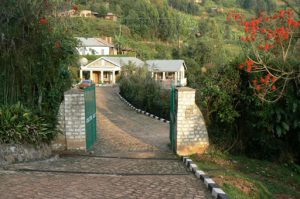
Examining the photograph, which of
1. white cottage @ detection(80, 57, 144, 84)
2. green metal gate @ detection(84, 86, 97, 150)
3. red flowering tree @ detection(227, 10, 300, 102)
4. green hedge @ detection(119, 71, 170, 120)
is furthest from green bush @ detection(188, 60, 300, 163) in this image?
white cottage @ detection(80, 57, 144, 84)

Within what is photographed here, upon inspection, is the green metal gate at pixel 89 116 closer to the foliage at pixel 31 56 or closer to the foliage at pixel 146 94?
the foliage at pixel 31 56

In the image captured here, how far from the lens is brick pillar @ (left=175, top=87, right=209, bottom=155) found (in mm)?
9383

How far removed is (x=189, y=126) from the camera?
374 inches

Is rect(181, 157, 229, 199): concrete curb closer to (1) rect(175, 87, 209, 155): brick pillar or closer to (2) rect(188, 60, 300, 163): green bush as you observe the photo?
(1) rect(175, 87, 209, 155): brick pillar

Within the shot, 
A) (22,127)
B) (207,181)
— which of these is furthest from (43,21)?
(207,181)

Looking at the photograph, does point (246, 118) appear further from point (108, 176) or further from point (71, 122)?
point (71, 122)

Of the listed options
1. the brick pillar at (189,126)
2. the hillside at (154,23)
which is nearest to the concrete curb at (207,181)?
the brick pillar at (189,126)

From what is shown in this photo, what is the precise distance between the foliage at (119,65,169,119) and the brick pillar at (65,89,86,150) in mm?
9807

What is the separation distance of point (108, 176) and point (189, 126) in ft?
9.63

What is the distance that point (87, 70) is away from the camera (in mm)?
59188

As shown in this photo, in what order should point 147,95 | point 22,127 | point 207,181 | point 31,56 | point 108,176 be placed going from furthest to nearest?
point 147,95 → point 31,56 → point 22,127 → point 108,176 → point 207,181

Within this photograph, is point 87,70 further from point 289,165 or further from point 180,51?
point 289,165

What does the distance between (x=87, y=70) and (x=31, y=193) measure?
177ft

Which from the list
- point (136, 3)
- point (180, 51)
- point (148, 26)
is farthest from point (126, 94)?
point (136, 3)
